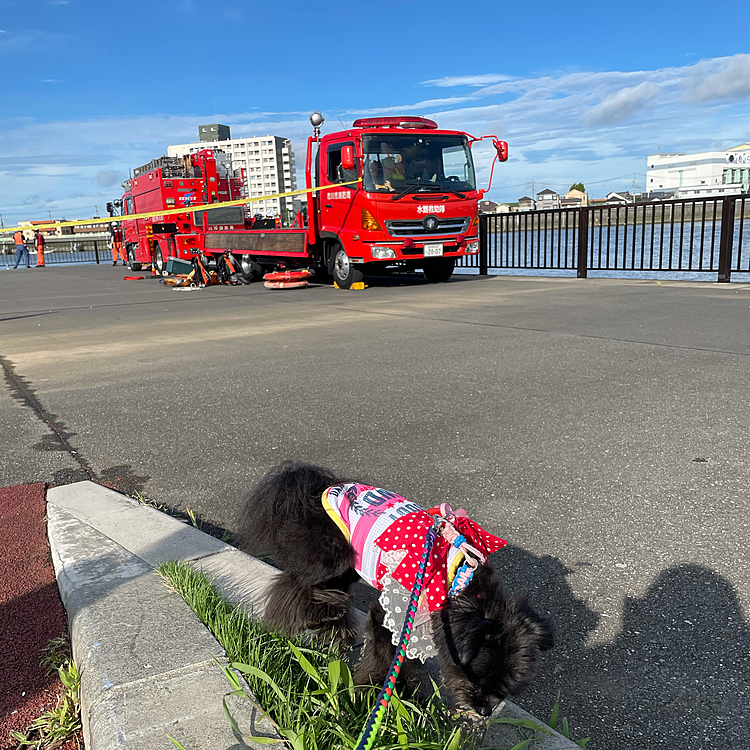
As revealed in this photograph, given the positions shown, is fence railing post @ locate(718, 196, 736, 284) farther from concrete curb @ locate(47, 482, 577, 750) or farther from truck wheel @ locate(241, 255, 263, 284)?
concrete curb @ locate(47, 482, 577, 750)

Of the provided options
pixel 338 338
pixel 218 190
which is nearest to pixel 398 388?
pixel 338 338

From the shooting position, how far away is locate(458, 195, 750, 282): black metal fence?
12.2 metres

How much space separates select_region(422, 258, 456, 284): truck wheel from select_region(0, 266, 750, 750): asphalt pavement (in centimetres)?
591

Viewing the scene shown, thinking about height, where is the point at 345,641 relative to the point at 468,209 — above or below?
below

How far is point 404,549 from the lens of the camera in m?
1.63

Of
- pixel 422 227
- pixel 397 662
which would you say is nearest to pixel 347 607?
pixel 397 662

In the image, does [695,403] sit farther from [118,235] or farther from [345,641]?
[118,235]

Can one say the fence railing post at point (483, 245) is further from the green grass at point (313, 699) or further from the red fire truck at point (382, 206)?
the green grass at point (313, 699)

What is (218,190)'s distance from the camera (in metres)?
24.3

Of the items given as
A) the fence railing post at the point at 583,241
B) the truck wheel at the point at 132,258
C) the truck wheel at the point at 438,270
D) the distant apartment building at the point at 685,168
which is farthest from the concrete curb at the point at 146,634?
the distant apartment building at the point at 685,168

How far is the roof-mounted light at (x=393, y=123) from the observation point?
1374 centimetres

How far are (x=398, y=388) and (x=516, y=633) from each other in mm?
4126

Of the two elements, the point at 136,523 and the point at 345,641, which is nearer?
the point at 345,641

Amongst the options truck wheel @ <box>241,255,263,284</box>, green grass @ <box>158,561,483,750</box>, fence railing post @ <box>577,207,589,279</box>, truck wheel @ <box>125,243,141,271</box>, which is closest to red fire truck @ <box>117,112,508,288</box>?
truck wheel @ <box>241,255,263,284</box>
